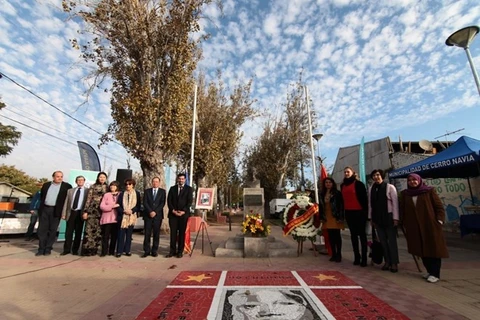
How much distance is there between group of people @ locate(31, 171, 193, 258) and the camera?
20.3ft

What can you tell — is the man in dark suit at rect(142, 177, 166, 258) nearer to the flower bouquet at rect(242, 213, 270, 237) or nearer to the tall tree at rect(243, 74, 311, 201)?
the flower bouquet at rect(242, 213, 270, 237)

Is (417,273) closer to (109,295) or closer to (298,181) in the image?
(109,295)

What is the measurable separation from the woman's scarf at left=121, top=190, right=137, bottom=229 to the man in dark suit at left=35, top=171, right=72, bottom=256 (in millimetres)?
1627

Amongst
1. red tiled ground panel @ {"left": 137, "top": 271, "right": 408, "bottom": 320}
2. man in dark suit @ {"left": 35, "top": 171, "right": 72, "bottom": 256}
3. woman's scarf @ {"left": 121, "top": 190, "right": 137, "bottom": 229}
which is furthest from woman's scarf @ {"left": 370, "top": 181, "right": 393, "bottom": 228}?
man in dark suit @ {"left": 35, "top": 171, "right": 72, "bottom": 256}

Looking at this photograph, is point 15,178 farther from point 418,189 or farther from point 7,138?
point 418,189

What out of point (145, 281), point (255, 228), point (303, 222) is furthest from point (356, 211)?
point (145, 281)

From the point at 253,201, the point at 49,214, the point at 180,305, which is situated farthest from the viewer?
the point at 253,201

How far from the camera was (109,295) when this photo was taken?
360 centimetres

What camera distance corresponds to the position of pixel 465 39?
648cm

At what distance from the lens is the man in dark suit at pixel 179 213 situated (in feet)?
20.3

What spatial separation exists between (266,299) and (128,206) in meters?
4.18

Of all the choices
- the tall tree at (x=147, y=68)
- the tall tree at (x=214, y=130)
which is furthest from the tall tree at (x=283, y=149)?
the tall tree at (x=147, y=68)

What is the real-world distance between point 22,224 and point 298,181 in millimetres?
25526

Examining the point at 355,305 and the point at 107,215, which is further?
the point at 107,215
